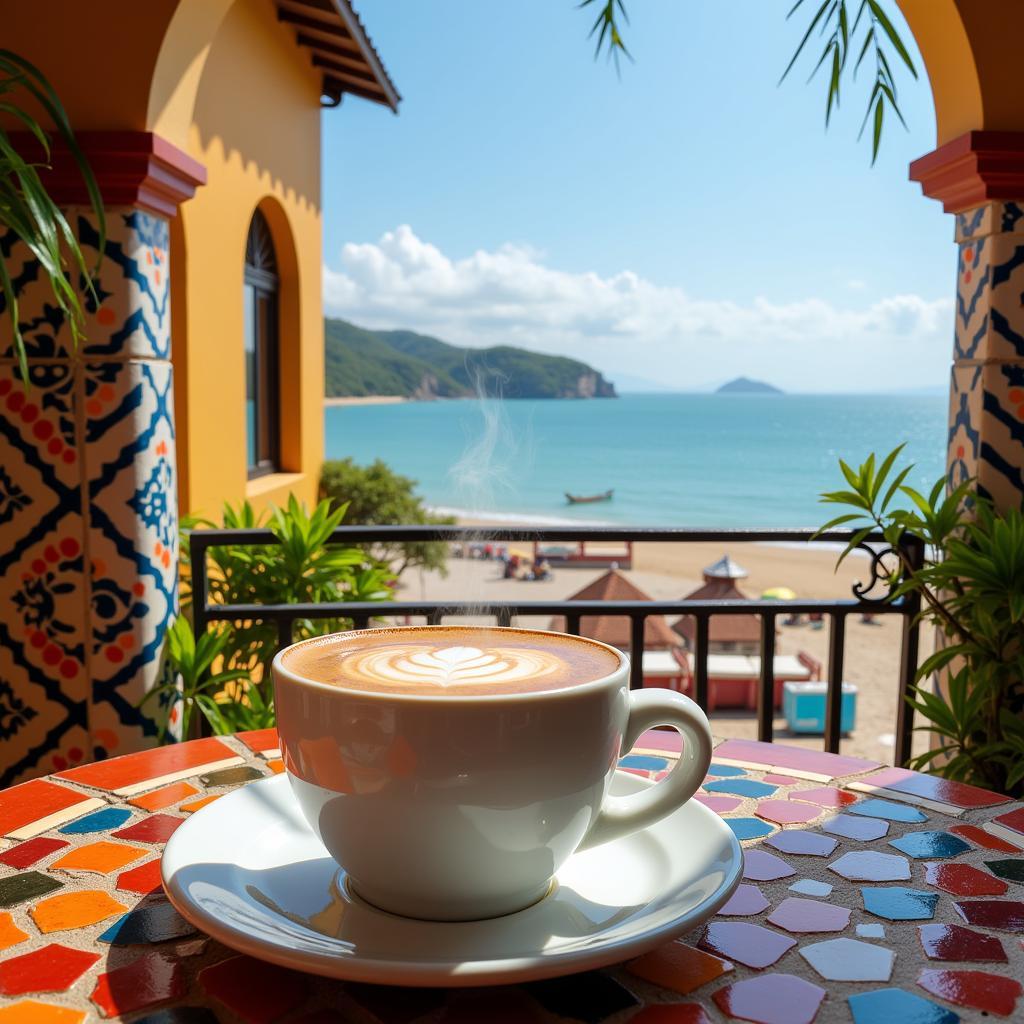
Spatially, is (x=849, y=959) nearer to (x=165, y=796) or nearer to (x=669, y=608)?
(x=165, y=796)

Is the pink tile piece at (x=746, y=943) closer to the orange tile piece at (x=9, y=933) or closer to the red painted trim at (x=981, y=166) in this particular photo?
the orange tile piece at (x=9, y=933)

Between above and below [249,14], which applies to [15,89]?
below

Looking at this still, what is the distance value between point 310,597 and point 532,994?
2670mm

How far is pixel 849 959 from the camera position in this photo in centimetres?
54

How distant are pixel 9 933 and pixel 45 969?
6 cm

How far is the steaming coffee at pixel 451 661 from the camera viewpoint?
57cm

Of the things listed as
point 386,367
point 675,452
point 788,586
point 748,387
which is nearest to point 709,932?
point 788,586

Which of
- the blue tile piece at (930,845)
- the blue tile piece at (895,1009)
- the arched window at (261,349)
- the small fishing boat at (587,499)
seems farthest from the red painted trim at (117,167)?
the small fishing boat at (587,499)

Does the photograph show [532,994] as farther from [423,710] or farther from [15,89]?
[15,89]

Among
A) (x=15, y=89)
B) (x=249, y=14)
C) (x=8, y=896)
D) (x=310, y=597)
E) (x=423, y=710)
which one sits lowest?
(x=310, y=597)

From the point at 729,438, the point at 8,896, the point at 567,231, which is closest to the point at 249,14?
the point at 8,896

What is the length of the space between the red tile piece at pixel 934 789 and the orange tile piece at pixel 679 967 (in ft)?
1.15

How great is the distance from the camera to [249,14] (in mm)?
5520

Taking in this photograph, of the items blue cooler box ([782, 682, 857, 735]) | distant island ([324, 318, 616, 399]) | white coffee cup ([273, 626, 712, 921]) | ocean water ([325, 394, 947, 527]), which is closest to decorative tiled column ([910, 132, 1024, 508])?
white coffee cup ([273, 626, 712, 921])
